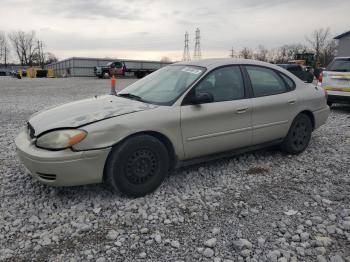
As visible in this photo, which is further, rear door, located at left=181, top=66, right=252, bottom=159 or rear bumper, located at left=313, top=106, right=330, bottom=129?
rear bumper, located at left=313, top=106, right=330, bottom=129

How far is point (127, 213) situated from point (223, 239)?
39.0 inches

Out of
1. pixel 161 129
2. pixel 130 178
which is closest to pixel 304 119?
pixel 161 129

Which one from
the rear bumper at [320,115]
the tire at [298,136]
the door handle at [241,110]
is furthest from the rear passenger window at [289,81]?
the door handle at [241,110]

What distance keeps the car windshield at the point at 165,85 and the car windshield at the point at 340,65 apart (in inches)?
243

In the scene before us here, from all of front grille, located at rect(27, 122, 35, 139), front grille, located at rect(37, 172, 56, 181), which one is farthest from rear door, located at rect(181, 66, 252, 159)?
front grille, located at rect(27, 122, 35, 139)

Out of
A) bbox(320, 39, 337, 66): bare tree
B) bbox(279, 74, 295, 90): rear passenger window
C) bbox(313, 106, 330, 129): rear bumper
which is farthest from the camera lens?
bbox(320, 39, 337, 66): bare tree

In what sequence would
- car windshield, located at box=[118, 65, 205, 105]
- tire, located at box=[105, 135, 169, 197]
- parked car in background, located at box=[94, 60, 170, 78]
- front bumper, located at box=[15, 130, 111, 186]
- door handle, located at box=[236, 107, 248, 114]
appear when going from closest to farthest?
front bumper, located at box=[15, 130, 111, 186] → tire, located at box=[105, 135, 169, 197] → car windshield, located at box=[118, 65, 205, 105] → door handle, located at box=[236, 107, 248, 114] → parked car in background, located at box=[94, 60, 170, 78]

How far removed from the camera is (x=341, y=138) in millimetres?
5934

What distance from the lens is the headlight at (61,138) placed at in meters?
3.07

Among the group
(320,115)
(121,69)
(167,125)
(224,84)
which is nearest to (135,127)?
(167,125)

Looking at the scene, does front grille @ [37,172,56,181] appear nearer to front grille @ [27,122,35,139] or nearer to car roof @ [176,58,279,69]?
front grille @ [27,122,35,139]

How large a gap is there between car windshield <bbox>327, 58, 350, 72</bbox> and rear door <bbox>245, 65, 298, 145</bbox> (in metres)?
4.79

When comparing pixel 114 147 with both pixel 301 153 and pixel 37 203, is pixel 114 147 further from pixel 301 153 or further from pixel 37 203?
pixel 301 153

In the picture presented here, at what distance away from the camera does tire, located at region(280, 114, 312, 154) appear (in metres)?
4.75
